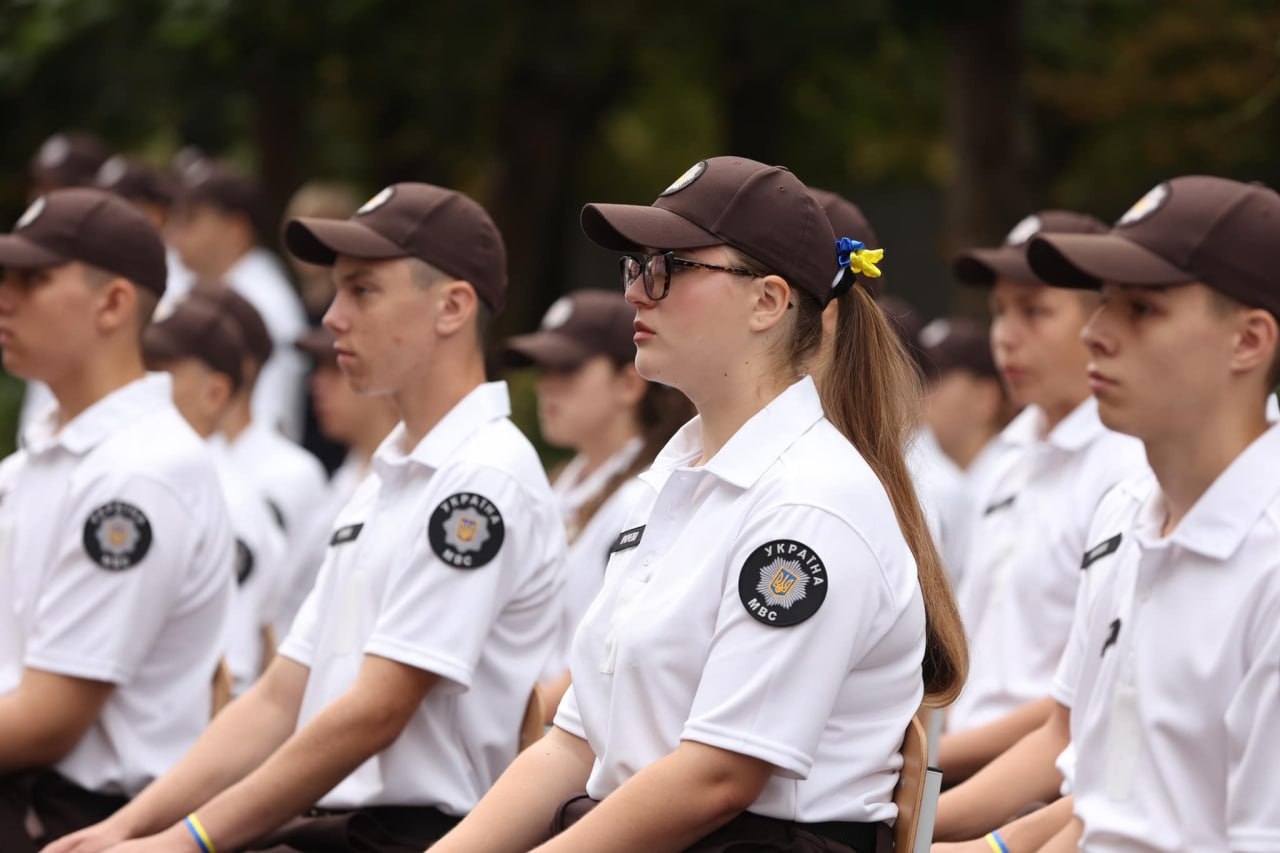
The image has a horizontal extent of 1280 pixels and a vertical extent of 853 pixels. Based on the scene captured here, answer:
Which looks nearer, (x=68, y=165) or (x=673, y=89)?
(x=68, y=165)

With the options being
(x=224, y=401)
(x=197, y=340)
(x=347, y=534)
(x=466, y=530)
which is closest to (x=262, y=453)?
(x=224, y=401)

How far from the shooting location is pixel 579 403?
6.47 m

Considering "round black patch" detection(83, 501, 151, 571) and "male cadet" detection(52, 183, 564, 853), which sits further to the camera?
"round black patch" detection(83, 501, 151, 571)

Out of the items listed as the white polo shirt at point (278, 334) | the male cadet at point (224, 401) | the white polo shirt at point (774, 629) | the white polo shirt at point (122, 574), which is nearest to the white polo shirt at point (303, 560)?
the male cadet at point (224, 401)

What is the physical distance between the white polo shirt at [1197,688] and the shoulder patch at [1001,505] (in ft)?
6.60

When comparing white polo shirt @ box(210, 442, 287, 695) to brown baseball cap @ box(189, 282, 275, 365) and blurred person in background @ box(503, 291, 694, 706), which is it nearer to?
brown baseball cap @ box(189, 282, 275, 365)

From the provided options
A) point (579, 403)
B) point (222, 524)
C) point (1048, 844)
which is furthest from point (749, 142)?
point (1048, 844)

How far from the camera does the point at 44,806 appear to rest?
15.3 feet

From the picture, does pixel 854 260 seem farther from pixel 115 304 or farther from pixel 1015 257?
pixel 115 304

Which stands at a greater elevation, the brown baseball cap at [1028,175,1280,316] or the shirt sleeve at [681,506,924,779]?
the brown baseball cap at [1028,175,1280,316]

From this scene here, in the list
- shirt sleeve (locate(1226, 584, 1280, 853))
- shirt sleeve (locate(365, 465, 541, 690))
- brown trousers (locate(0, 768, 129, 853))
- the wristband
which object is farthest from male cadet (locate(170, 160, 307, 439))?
shirt sleeve (locate(1226, 584, 1280, 853))

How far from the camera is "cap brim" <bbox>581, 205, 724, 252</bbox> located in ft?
10.8

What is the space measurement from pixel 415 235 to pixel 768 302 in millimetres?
1455

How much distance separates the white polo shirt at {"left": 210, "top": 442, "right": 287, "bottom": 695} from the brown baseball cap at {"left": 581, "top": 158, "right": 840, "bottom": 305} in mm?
2927
